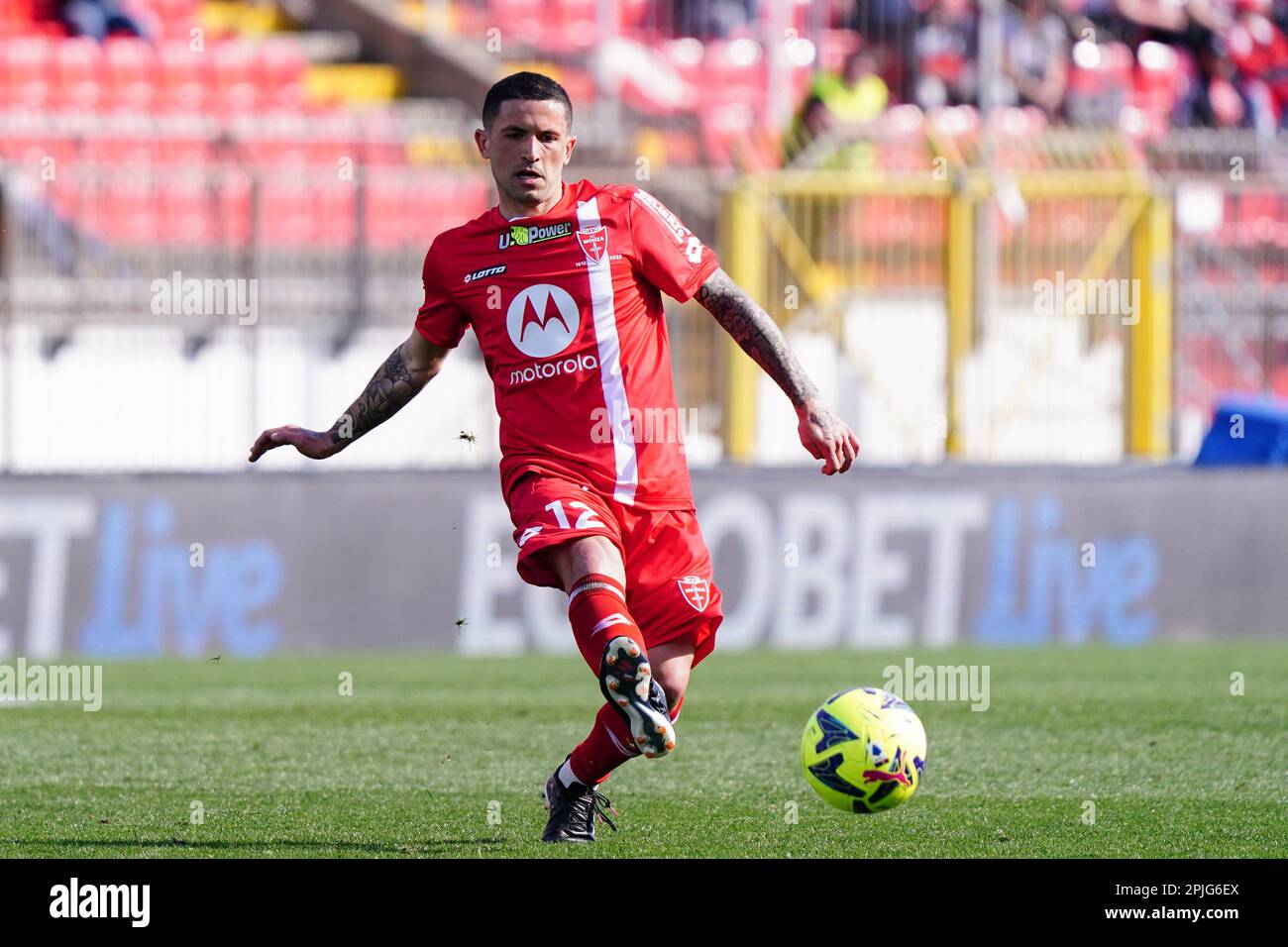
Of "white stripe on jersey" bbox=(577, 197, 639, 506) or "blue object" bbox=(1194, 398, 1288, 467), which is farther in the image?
"blue object" bbox=(1194, 398, 1288, 467)

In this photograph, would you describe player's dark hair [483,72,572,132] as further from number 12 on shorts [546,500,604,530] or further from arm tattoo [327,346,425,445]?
number 12 on shorts [546,500,604,530]

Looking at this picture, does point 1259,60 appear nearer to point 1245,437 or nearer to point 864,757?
point 1245,437

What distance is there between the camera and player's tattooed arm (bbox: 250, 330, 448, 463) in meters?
6.65

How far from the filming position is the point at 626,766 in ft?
27.3

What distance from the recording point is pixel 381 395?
6688mm

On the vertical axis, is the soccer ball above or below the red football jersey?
below

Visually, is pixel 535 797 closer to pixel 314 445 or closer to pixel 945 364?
pixel 314 445

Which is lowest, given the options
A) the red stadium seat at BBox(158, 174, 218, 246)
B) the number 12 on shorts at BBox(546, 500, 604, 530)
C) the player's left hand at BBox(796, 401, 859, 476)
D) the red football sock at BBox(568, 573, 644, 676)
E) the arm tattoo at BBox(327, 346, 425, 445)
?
the red football sock at BBox(568, 573, 644, 676)

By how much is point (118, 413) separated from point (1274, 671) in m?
7.41

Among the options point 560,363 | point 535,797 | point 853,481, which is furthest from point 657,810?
point 853,481

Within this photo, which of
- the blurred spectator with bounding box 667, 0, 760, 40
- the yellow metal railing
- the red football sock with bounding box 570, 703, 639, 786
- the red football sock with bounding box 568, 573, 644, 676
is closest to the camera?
the red football sock with bounding box 568, 573, 644, 676

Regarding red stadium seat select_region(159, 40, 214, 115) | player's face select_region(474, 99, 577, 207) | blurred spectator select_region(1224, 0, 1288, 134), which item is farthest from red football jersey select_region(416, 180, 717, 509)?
blurred spectator select_region(1224, 0, 1288, 134)

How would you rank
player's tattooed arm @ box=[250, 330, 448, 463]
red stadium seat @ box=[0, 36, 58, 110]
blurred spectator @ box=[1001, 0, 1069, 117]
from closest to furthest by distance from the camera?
1. player's tattooed arm @ box=[250, 330, 448, 463]
2. red stadium seat @ box=[0, 36, 58, 110]
3. blurred spectator @ box=[1001, 0, 1069, 117]

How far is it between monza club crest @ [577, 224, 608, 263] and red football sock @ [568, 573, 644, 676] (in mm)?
1030
